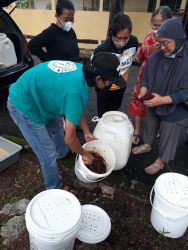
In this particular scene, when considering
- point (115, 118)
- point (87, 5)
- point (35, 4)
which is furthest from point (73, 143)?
point (35, 4)

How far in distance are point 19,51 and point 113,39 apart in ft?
6.78

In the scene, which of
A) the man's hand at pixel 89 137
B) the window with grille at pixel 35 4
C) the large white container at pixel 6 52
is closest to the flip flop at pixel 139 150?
the man's hand at pixel 89 137

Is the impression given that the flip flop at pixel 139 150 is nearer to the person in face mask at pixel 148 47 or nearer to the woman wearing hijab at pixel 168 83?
the person in face mask at pixel 148 47

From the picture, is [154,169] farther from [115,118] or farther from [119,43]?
[119,43]

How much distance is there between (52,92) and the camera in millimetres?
1854

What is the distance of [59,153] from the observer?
295cm

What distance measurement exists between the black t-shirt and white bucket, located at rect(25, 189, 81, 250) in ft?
5.90

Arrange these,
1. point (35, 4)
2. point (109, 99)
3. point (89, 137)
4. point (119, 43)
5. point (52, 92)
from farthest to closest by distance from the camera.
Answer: point (35, 4)
point (109, 99)
point (119, 43)
point (89, 137)
point (52, 92)

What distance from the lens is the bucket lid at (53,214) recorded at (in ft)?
5.24

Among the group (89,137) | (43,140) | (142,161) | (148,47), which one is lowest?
(142,161)

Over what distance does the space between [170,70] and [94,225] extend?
157cm

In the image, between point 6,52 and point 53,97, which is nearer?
point 53,97

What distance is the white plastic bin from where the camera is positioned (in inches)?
108

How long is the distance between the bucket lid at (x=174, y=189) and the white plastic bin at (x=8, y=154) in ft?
5.25
